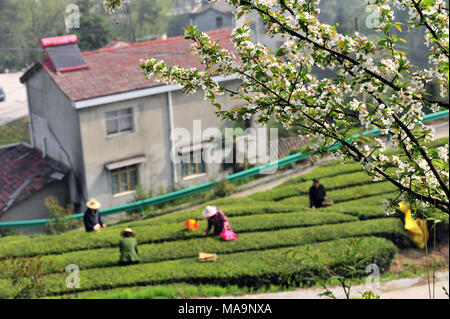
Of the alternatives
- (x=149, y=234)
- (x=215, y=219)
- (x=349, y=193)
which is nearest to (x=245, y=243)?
(x=215, y=219)

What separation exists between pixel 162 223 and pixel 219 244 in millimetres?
2357

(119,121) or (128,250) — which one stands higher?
(119,121)

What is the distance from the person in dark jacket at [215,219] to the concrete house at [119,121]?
7.73 m

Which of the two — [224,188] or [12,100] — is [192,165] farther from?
[12,100]

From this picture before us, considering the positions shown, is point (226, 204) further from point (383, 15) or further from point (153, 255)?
point (383, 15)

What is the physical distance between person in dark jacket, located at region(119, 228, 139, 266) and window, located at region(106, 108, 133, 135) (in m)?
9.01

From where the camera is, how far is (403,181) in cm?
353

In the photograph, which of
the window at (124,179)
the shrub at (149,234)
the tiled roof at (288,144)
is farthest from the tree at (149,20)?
the shrub at (149,234)

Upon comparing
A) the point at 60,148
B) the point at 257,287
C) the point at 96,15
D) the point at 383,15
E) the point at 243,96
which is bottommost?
Answer: the point at 257,287

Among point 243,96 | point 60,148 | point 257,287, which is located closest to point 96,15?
point 60,148

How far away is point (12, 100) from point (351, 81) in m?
34.5

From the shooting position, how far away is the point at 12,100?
35.0 meters

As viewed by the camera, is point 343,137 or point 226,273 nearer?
point 343,137

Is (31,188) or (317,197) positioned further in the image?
(31,188)
